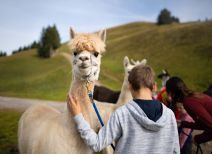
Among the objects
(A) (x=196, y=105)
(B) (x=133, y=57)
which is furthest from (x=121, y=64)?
(A) (x=196, y=105)

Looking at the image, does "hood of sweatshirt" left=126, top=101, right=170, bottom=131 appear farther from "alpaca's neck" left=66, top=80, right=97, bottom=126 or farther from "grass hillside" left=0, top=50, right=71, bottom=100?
"grass hillside" left=0, top=50, right=71, bottom=100

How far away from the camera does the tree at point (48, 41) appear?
46.2 meters

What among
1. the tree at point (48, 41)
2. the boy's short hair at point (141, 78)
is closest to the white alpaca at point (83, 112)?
the boy's short hair at point (141, 78)

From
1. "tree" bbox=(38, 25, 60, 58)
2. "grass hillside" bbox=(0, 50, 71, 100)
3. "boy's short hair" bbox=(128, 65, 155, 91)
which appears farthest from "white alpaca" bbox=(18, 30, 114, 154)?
"tree" bbox=(38, 25, 60, 58)

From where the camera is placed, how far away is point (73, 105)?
8.87ft

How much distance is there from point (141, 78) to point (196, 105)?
139cm

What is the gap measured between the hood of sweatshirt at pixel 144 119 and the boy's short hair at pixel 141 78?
15 centimetres

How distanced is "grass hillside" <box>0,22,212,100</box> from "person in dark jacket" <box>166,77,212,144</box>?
617 inches

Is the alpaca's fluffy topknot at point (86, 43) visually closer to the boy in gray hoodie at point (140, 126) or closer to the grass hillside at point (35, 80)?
the boy in gray hoodie at point (140, 126)

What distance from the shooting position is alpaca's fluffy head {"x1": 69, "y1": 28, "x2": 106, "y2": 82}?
2811 millimetres

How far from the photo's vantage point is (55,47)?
4972 cm

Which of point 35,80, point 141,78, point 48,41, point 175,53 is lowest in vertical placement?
point 35,80

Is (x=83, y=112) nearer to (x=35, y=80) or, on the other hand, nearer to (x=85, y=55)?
(x=85, y=55)

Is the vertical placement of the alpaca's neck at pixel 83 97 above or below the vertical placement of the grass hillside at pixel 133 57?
above
